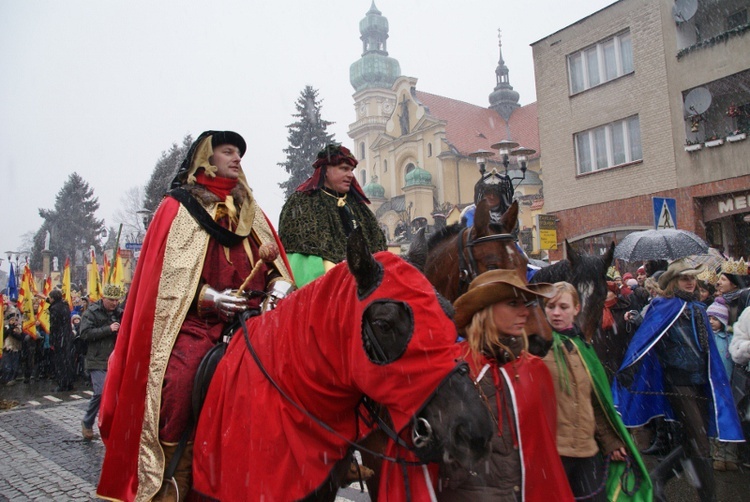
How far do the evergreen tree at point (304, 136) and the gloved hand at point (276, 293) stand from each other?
4138 cm

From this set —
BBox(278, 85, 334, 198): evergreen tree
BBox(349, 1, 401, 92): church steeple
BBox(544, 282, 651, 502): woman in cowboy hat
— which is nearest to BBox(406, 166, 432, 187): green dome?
BBox(278, 85, 334, 198): evergreen tree

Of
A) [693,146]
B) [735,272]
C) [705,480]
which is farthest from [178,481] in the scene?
[693,146]

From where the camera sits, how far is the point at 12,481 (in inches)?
258

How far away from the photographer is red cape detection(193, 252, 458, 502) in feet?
6.73

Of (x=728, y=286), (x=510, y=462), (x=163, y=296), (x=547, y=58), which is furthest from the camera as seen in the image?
(x=547, y=58)

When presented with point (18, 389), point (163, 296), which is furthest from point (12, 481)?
point (18, 389)

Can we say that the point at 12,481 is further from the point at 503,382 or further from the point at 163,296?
Result: the point at 503,382

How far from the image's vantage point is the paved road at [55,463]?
233 inches

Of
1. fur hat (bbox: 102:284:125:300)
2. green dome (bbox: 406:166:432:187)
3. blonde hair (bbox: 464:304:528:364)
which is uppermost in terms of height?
green dome (bbox: 406:166:432:187)

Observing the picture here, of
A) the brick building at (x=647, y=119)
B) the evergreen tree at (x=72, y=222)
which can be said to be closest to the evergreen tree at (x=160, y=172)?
the evergreen tree at (x=72, y=222)

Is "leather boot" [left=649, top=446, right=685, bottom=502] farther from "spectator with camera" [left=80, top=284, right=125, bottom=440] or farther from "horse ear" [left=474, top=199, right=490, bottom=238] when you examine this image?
"spectator with camera" [left=80, top=284, right=125, bottom=440]

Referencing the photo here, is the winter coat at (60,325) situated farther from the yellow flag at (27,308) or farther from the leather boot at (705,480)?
the leather boot at (705,480)

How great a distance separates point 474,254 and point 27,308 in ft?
55.8

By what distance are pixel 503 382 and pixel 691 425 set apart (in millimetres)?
3519
